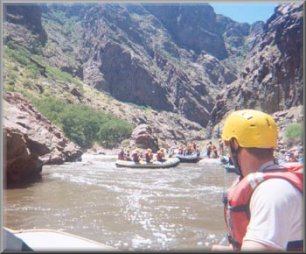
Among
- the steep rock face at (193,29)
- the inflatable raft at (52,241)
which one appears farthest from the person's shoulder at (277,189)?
the steep rock face at (193,29)

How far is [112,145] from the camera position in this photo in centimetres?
3503

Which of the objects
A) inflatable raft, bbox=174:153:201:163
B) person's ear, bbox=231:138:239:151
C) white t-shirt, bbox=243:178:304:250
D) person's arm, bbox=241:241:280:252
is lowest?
inflatable raft, bbox=174:153:201:163

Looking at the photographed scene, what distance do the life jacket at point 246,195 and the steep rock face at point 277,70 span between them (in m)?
31.7

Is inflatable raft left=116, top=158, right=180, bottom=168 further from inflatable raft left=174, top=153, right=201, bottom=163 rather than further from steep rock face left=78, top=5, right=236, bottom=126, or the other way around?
steep rock face left=78, top=5, right=236, bottom=126

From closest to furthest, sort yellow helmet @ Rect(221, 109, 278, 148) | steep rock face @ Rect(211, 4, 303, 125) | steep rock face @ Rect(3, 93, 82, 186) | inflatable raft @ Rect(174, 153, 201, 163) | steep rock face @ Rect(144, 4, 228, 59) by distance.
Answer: yellow helmet @ Rect(221, 109, 278, 148) → steep rock face @ Rect(3, 93, 82, 186) → inflatable raft @ Rect(174, 153, 201, 163) → steep rock face @ Rect(211, 4, 303, 125) → steep rock face @ Rect(144, 4, 228, 59)

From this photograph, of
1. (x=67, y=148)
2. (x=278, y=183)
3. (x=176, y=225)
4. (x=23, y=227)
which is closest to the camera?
(x=278, y=183)

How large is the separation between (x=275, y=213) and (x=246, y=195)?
23 centimetres

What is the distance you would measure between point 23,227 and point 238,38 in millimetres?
127568

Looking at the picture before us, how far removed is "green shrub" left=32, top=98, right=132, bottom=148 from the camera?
34031 mm

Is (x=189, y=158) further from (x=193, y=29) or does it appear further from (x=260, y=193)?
(x=193, y=29)

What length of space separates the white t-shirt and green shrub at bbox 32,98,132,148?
1277 inches

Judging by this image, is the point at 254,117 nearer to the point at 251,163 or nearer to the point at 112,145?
the point at 251,163

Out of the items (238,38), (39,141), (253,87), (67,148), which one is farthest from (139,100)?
(39,141)

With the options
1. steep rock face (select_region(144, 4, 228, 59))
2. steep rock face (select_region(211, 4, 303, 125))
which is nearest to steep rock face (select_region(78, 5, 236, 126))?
steep rock face (select_region(144, 4, 228, 59))
